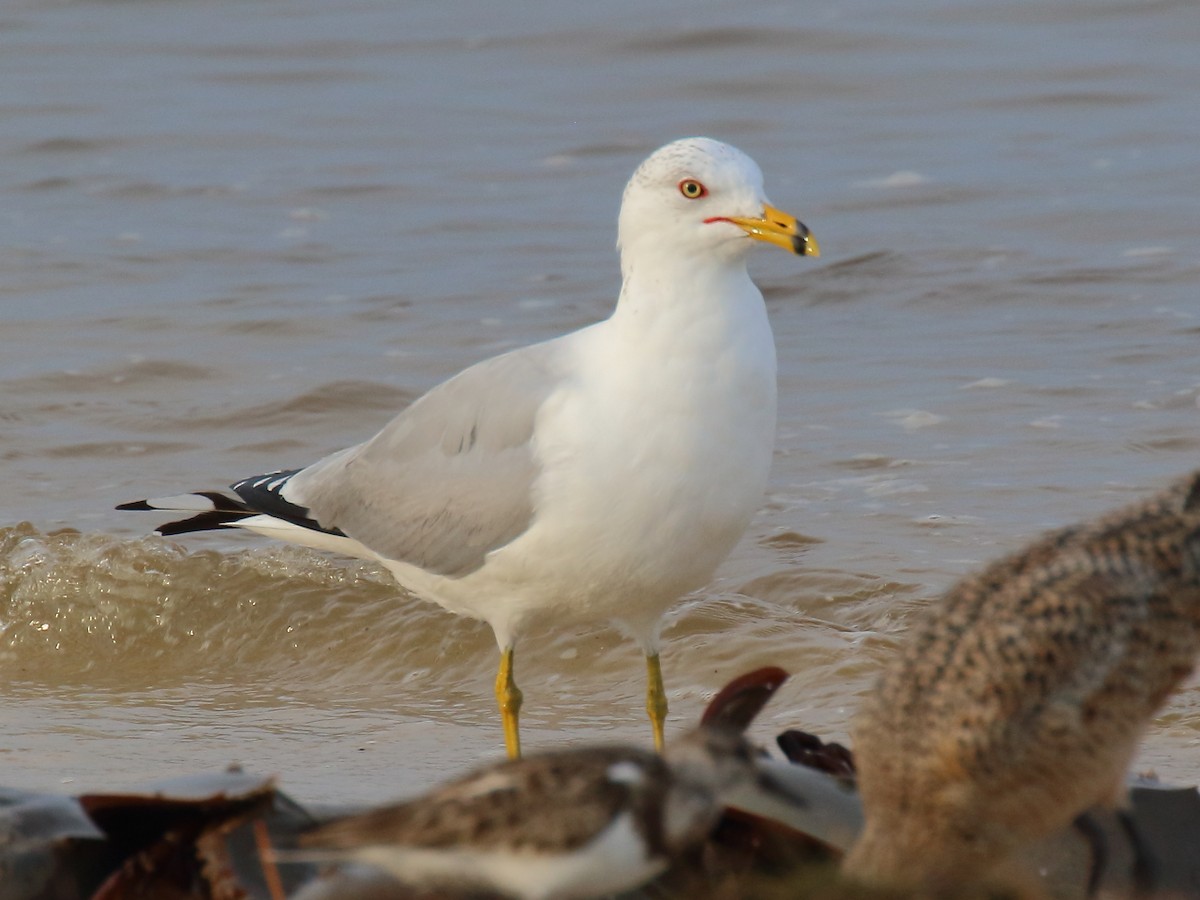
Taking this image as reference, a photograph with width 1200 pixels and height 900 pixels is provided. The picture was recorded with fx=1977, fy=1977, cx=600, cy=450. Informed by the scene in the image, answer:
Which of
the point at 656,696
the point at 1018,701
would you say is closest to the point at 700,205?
the point at 656,696

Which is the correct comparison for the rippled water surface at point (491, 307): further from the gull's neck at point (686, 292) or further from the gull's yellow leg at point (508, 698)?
the gull's neck at point (686, 292)

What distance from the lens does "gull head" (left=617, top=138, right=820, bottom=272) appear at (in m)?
4.83

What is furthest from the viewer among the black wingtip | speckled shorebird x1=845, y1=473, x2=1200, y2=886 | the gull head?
the black wingtip

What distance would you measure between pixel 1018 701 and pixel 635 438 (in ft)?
5.94

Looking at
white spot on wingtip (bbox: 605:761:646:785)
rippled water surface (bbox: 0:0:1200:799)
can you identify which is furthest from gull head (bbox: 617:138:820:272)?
white spot on wingtip (bbox: 605:761:646:785)

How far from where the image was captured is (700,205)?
4.87 m

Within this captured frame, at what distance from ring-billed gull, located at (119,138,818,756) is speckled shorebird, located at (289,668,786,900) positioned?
181 centimetres

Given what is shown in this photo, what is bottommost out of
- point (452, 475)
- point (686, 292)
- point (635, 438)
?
point (452, 475)

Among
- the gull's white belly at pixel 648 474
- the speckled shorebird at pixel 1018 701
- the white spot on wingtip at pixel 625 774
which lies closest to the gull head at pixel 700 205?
the gull's white belly at pixel 648 474

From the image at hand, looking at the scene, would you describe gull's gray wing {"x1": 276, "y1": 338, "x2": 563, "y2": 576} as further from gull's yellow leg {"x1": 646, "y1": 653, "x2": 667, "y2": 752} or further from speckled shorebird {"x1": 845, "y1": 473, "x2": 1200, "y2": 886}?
speckled shorebird {"x1": 845, "y1": 473, "x2": 1200, "y2": 886}

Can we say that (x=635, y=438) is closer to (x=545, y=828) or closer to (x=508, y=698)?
(x=508, y=698)

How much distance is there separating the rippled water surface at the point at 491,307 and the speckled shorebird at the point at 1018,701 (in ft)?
6.60

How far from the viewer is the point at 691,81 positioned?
15.4 m

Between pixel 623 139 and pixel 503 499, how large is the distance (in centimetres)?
926
